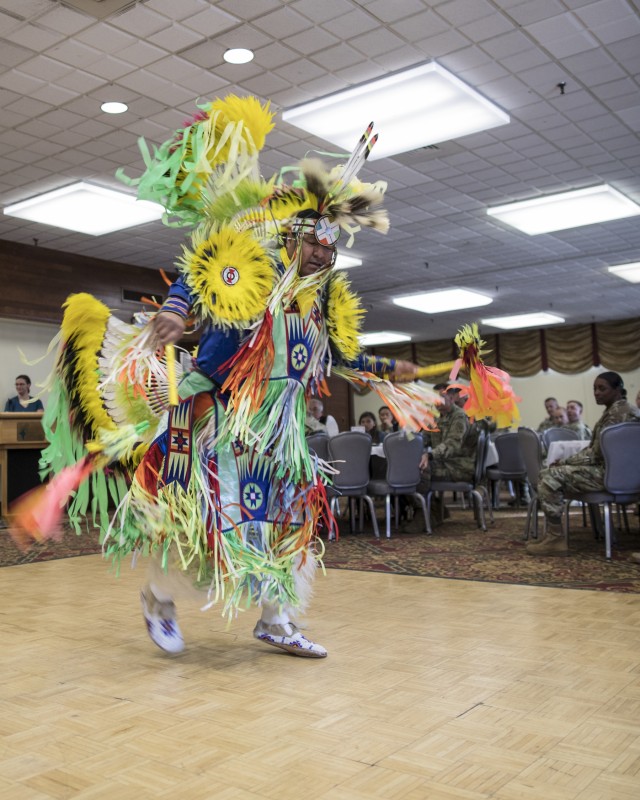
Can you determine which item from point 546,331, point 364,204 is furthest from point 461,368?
point 546,331

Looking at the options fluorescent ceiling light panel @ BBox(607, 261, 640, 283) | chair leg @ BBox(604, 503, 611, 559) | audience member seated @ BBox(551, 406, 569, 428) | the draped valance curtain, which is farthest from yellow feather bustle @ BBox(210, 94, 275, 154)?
the draped valance curtain

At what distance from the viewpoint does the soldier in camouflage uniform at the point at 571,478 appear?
4.77m

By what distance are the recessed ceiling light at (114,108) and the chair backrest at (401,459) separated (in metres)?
3.11

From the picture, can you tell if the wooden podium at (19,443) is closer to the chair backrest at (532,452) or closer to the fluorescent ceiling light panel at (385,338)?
the chair backrest at (532,452)

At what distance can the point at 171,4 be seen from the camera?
170 inches

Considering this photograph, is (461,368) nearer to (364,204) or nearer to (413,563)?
(364,204)

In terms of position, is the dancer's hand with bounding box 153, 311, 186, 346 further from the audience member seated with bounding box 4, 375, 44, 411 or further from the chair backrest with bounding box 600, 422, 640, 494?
the audience member seated with bounding box 4, 375, 44, 411

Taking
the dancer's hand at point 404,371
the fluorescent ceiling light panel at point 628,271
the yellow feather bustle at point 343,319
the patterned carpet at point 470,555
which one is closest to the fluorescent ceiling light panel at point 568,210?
the fluorescent ceiling light panel at point 628,271

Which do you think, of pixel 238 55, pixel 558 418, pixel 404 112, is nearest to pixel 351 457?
pixel 404 112

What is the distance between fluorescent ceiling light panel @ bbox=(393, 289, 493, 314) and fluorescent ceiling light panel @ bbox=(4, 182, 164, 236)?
5281mm

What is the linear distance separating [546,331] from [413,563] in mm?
11595

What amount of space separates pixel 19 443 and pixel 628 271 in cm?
821

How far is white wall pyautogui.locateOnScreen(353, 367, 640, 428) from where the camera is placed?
15.3 metres

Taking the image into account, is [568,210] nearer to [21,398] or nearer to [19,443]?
[19,443]
